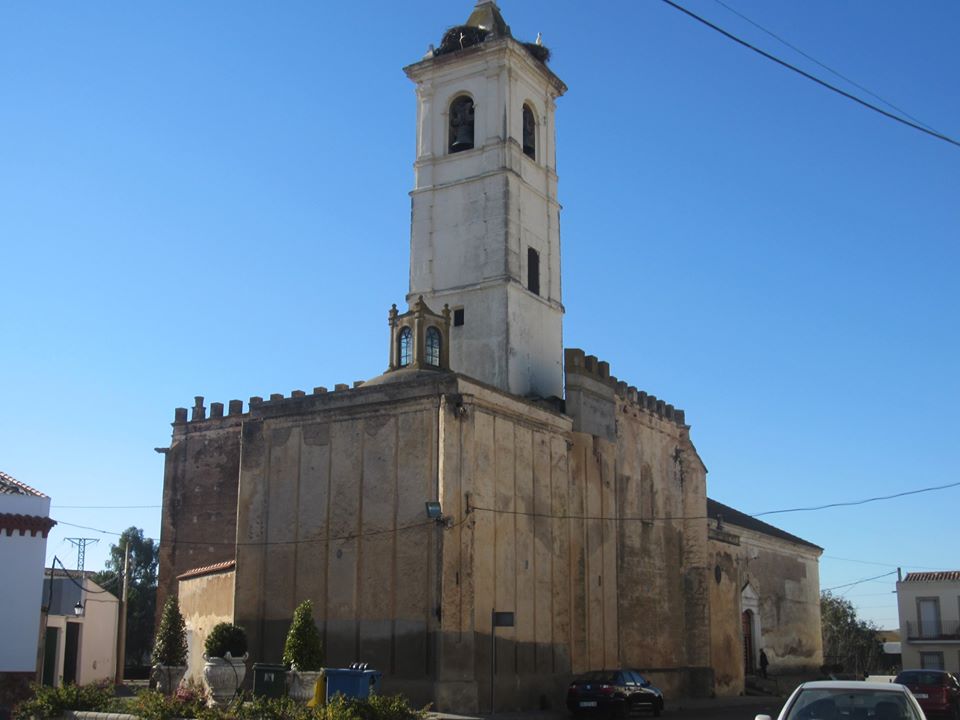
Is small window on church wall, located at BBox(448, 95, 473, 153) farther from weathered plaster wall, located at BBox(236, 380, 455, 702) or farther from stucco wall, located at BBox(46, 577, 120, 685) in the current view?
stucco wall, located at BBox(46, 577, 120, 685)

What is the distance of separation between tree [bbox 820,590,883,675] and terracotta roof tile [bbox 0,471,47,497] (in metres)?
58.6

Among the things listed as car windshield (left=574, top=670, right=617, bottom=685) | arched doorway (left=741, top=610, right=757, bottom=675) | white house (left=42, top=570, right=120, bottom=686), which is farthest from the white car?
arched doorway (left=741, top=610, right=757, bottom=675)

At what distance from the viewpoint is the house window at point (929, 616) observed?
5634 cm

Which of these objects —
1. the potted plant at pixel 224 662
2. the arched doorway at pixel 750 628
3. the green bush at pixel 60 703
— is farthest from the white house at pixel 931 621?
the green bush at pixel 60 703

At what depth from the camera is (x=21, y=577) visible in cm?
2364

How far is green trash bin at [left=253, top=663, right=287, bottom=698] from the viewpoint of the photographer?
2156 cm

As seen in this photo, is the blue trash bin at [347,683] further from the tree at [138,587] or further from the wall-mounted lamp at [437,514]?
the tree at [138,587]

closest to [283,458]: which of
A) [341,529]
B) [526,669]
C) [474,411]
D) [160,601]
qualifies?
[341,529]

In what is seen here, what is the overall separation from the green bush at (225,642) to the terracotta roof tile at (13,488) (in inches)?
194

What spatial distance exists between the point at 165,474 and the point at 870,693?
35.8m

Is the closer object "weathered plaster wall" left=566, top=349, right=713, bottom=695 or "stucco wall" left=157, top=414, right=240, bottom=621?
"weathered plaster wall" left=566, top=349, right=713, bottom=695

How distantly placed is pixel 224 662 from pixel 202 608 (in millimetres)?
8580

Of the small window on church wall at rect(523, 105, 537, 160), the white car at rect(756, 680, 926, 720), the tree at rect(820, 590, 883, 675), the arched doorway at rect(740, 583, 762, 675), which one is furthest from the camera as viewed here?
the tree at rect(820, 590, 883, 675)

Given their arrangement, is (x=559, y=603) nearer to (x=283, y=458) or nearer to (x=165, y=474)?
(x=283, y=458)
